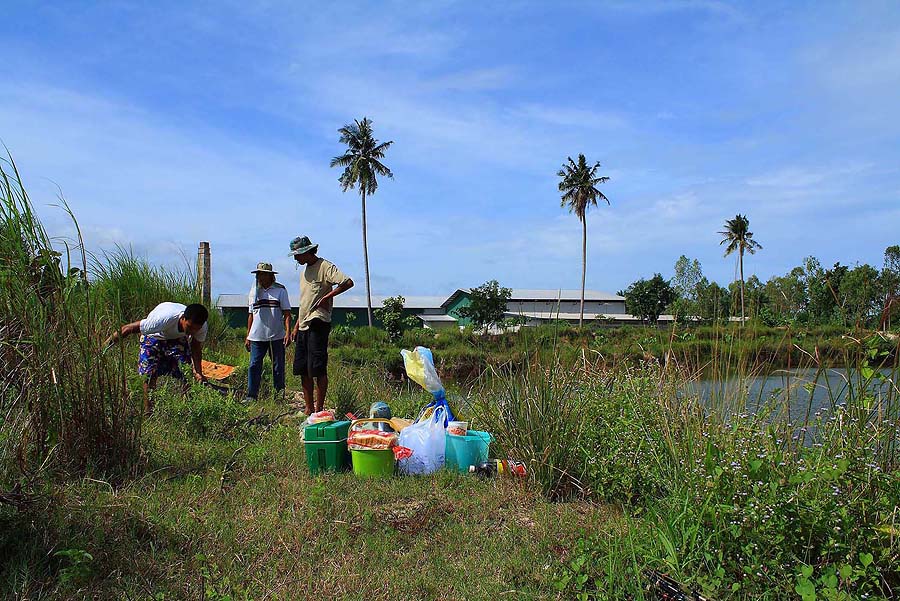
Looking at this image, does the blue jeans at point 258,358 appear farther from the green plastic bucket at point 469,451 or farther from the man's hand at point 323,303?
the green plastic bucket at point 469,451

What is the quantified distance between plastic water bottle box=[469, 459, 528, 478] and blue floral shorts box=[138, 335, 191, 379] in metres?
3.22

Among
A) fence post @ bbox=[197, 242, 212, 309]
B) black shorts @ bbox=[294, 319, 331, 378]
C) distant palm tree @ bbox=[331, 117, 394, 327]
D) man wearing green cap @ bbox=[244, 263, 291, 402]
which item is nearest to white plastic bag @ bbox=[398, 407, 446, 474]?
black shorts @ bbox=[294, 319, 331, 378]

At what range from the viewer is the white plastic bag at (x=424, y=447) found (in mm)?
4832

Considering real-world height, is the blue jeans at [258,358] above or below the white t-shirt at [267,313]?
below

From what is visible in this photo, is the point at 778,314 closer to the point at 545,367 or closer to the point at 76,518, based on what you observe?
the point at 545,367

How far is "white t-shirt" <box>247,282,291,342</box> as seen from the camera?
7.41 meters

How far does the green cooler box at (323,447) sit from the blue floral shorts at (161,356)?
220 centimetres

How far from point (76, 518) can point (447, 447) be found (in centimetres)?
244

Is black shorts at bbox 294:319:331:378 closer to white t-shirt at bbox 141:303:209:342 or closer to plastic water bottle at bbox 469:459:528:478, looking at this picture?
white t-shirt at bbox 141:303:209:342

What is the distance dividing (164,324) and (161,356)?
14.3 inches

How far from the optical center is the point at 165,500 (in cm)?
376

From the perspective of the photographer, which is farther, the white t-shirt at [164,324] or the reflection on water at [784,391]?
the white t-shirt at [164,324]

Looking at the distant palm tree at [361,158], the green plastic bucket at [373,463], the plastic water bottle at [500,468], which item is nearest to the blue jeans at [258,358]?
the green plastic bucket at [373,463]

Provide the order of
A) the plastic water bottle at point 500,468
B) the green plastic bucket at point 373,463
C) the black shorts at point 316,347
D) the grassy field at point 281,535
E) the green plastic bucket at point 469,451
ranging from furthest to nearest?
the black shorts at point 316,347 < the green plastic bucket at point 469,451 < the green plastic bucket at point 373,463 < the plastic water bottle at point 500,468 < the grassy field at point 281,535
